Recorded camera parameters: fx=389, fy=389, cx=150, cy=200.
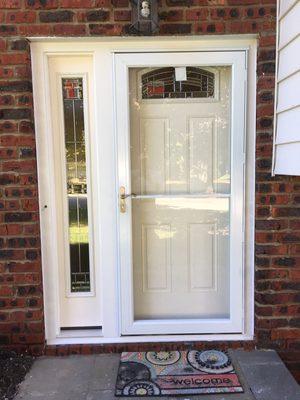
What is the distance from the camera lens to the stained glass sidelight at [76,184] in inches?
107

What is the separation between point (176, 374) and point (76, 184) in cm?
144

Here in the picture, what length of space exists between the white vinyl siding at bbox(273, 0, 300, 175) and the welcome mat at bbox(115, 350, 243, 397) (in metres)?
1.34

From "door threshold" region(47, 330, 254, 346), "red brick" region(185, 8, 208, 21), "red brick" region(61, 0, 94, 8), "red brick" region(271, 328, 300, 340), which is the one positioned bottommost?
"door threshold" region(47, 330, 254, 346)

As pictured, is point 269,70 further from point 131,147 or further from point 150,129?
point 131,147

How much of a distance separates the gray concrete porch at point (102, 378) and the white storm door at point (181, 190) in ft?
0.92

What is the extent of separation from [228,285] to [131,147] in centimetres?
125

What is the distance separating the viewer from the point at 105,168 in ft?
8.90

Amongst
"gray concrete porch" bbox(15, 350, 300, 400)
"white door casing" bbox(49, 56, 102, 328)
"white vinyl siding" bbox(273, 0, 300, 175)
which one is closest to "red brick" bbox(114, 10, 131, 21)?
"white door casing" bbox(49, 56, 102, 328)

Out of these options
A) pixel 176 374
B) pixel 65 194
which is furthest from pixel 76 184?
pixel 176 374

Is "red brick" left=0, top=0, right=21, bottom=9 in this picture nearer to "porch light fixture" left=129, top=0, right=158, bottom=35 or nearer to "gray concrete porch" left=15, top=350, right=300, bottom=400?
"porch light fixture" left=129, top=0, right=158, bottom=35

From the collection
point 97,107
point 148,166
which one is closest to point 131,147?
point 148,166

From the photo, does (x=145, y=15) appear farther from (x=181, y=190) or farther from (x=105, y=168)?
(x=181, y=190)

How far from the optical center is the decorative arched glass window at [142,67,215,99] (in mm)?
2715

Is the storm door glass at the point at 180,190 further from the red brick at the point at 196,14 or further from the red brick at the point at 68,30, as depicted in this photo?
the red brick at the point at 68,30
